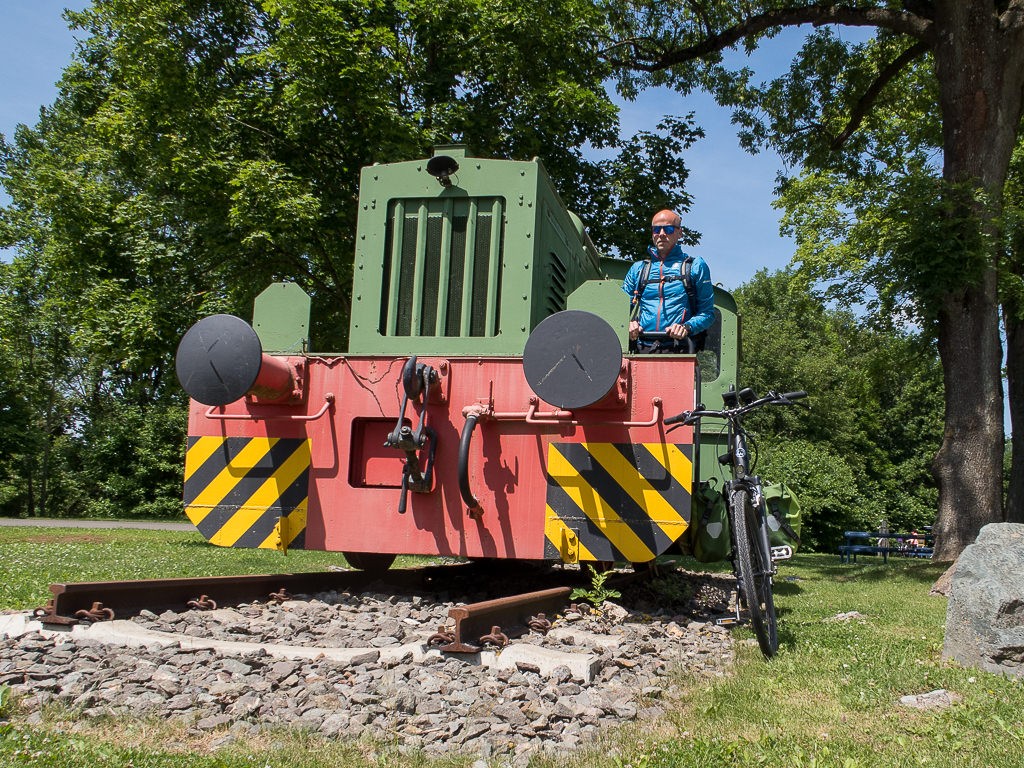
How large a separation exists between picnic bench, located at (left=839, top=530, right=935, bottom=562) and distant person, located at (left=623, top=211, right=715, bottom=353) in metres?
11.3

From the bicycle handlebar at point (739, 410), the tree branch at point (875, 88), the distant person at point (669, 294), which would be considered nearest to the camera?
the bicycle handlebar at point (739, 410)

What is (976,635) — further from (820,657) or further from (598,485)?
(598,485)

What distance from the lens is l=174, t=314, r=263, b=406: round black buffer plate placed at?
479 cm

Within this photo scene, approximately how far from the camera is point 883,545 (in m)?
21.0

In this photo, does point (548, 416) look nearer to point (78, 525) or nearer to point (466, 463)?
point (466, 463)

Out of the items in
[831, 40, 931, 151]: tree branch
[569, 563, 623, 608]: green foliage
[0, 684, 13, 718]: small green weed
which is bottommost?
[0, 684, 13, 718]: small green weed

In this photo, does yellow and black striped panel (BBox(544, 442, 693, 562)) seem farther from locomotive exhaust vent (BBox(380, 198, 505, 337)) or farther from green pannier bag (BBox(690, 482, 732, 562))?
locomotive exhaust vent (BBox(380, 198, 505, 337))

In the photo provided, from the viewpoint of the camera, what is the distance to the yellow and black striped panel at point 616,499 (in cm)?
478

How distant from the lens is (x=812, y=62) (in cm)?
1487

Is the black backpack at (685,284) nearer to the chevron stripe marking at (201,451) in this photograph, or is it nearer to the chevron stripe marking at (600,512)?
the chevron stripe marking at (600,512)

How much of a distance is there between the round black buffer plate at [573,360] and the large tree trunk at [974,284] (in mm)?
7148

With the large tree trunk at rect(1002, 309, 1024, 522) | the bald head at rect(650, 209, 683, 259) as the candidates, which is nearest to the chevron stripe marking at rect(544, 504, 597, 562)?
the bald head at rect(650, 209, 683, 259)

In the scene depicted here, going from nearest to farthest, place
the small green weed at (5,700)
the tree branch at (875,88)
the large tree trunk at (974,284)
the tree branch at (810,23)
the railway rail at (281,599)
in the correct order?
the small green weed at (5,700) → the railway rail at (281,599) → the large tree trunk at (974,284) → the tree branch at (810,23) → the tree branch at (875,88)

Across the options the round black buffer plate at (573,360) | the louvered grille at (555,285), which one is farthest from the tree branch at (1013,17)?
the round black buffer plate at (573,360)
